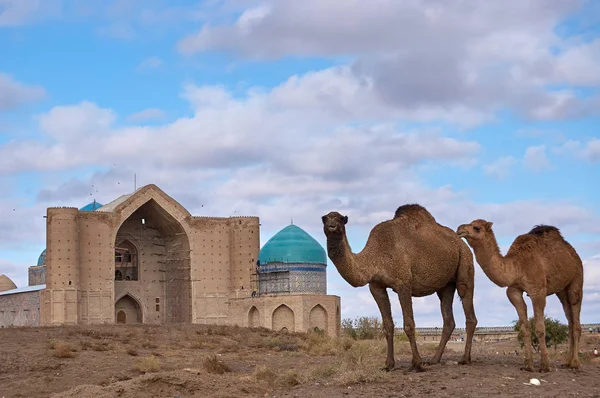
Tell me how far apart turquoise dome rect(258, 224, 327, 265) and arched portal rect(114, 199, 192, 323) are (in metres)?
5.23

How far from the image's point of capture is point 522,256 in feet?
50.0

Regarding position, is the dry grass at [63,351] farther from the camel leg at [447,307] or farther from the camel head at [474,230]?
the camel head at [474,230]

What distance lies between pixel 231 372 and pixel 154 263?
1576 inches

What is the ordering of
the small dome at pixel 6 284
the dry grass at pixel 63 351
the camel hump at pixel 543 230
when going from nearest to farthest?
the camel hump at pixel 543 230 → the dry grass at pixel 63 351 → the small dome at pixel 6 284

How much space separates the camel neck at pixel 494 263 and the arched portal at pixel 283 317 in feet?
126

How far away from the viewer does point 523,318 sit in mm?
14883

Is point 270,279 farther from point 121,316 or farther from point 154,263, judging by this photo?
point 121,316

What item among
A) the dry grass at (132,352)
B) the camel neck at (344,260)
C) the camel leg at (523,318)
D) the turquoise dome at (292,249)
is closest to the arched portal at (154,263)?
the turquoise dome at (292,249)

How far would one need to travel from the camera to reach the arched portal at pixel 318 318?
174 ft

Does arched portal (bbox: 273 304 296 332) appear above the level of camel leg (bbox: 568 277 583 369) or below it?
above

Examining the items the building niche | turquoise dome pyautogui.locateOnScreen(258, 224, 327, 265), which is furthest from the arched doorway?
turquoise dome pyautogui.locateOnScreen(258, 224, 327, 265)

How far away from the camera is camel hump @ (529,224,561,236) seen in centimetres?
1584

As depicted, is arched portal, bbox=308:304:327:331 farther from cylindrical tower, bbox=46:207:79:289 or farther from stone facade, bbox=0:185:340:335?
cylindrical tower, bbox=46:207:79:289

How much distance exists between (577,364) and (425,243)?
3.14m
